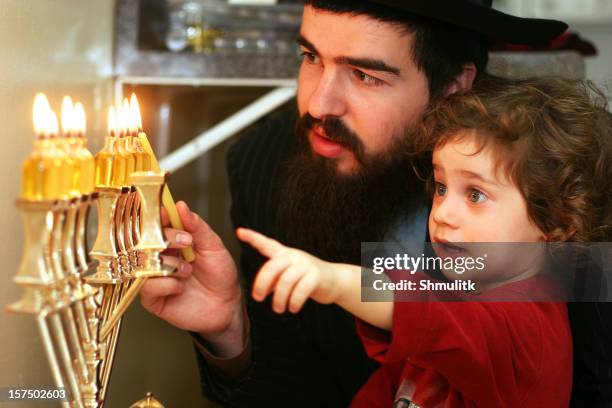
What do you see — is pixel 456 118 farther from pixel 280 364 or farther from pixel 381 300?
pixel 280 364

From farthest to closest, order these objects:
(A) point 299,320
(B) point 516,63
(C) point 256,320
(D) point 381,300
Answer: (B) point 516,63
(A) point 299,320
(C) point 256,320
(D) point 381,300

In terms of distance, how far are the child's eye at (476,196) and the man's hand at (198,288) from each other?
33cm

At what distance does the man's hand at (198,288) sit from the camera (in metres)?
1.01

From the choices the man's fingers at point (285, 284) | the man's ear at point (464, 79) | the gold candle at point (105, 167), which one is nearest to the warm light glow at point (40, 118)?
the gold candle at point (105, 167)

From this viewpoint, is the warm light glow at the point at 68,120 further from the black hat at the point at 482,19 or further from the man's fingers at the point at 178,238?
the black hat at the point at 482,19

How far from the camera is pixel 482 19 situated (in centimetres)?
120

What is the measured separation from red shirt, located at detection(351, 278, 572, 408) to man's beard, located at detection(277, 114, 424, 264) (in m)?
0.40

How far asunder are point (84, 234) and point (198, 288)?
1.04 feet

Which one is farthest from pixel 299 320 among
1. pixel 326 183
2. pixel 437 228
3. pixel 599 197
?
pixel 599 197

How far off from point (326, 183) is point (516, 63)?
586mm

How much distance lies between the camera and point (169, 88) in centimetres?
193

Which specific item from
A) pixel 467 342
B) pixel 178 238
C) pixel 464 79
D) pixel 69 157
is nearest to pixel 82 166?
pixel 69 157

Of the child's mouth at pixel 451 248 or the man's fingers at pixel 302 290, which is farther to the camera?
the child's mouth at pixel 451 248

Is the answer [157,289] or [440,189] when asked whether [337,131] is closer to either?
[440,189]
